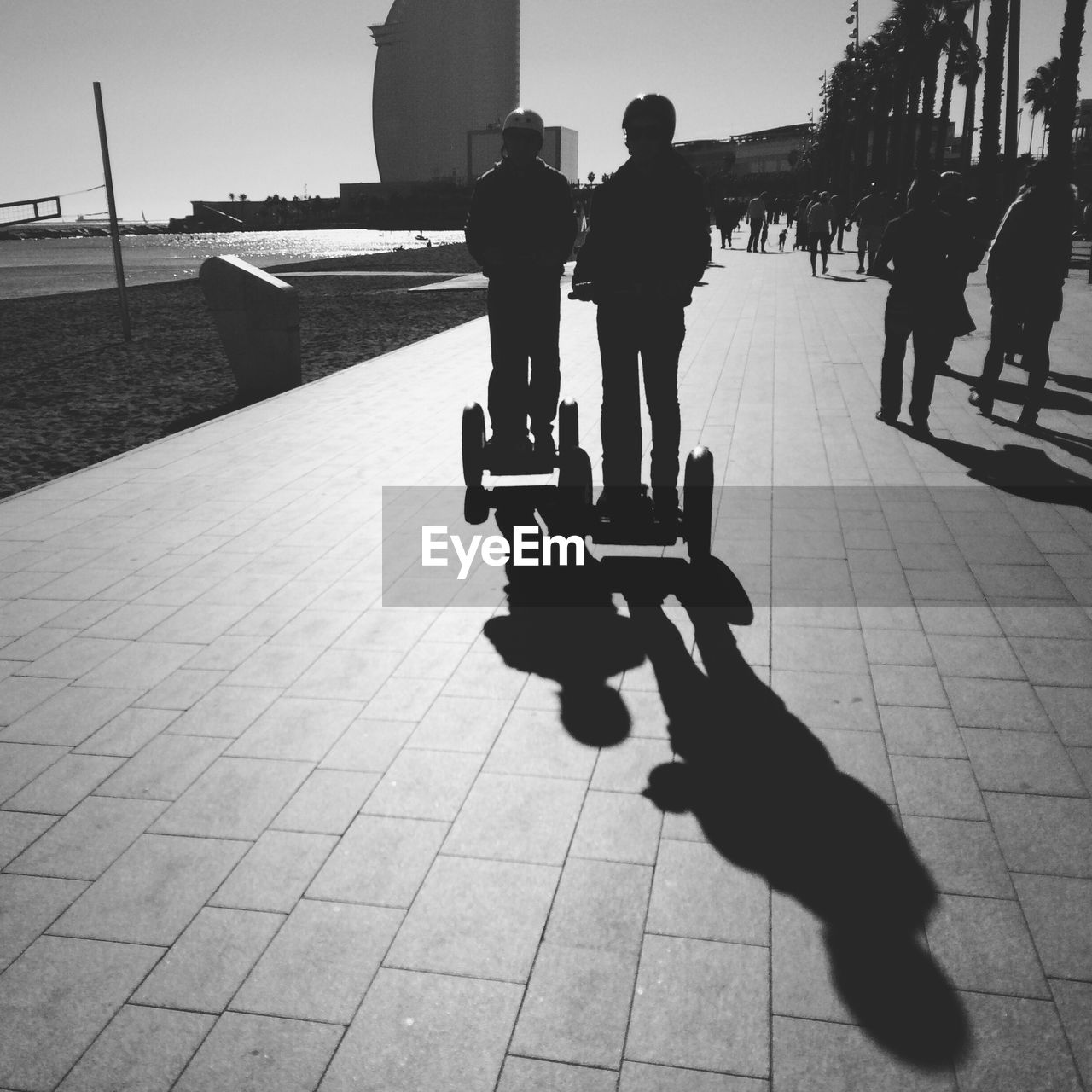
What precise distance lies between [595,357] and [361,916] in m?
10.0

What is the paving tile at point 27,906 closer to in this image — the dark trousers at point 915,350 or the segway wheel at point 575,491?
the segway wheel at point 575,491

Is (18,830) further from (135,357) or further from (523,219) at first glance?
(135,357)

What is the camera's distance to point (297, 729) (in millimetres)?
3631

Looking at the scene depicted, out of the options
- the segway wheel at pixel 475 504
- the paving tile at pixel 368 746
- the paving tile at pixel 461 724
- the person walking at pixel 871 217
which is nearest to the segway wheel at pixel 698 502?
the segway wheel at pixel 475 504

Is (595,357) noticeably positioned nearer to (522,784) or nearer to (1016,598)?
(1016,598)

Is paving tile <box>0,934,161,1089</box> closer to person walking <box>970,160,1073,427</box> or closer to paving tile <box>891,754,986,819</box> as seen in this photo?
paving tile <box>891,754,986,819</box>

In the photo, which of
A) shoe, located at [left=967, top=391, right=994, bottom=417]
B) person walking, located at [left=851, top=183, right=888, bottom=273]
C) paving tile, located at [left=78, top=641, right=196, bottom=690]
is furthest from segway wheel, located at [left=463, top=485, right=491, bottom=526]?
person walking, located at [left=851, top=183, right=888, bottom=273]

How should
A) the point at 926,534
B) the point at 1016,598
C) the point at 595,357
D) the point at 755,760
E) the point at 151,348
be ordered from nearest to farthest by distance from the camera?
the point at 755,760
the point at 1016,598
the point at 926,534
the point at 595,357
the point at 151,348

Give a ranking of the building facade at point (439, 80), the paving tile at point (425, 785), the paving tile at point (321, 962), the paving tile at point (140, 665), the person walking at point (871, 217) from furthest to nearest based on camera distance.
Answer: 1. the building facade at point (439, 80)
2. the person walking at point (871, 217)
3. the paving tile at point (140, 665)
4. the paving tile at point (425, 785)
5. the paving tile at point (321, 962)

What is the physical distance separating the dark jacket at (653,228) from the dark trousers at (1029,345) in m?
4.29

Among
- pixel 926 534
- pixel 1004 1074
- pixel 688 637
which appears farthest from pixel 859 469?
pixel 1004 1074

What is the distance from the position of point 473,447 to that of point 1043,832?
150 inches

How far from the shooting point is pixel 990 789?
3.13 metres

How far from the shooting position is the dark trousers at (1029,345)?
7.87 m
